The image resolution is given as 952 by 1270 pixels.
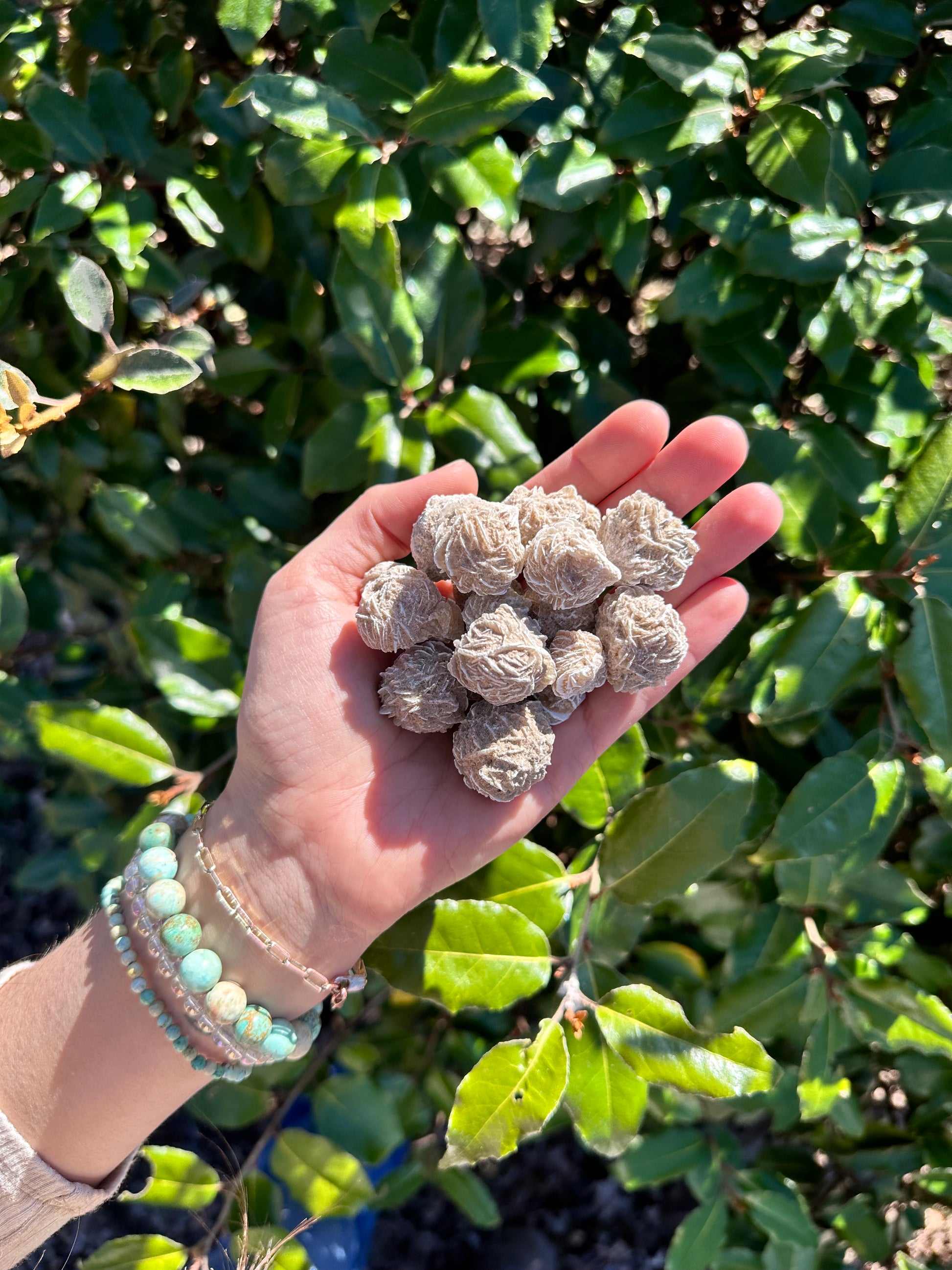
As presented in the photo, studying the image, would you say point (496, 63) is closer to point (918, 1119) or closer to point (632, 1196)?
point (918, 1119)

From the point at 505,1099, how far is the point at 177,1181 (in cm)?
57

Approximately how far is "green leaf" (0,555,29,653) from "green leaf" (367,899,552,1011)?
69 centimetres

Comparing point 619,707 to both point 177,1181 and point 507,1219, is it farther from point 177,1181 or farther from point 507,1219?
point 507,1219

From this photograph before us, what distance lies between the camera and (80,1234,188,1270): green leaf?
130 centimetres

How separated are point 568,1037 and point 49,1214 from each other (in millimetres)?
756

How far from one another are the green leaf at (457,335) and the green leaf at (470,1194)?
122 centimetres

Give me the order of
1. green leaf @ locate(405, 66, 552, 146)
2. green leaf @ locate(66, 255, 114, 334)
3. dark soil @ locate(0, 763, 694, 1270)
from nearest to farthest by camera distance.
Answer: green leaf @ locate(405, 66, 552, 146) → green leaf @ locate(66, 255, 114, 334) → dark soil @ locate(0, 763, 694, 1270)

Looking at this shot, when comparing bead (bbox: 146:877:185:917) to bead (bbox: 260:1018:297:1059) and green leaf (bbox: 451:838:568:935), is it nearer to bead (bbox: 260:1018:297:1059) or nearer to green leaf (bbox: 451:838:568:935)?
bead (bbox: 260:1018:297:1059)

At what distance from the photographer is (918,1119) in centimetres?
173

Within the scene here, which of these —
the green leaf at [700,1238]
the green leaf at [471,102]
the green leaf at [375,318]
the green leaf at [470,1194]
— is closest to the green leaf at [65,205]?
the green leaf at [375,318]

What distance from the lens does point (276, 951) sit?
1194 millimetres

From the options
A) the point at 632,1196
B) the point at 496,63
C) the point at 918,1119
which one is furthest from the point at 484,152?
the point at 632,1196

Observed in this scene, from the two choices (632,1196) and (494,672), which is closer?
(494,672)

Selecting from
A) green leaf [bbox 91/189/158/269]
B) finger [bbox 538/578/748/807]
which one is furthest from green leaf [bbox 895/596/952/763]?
green leaf [bbox 91/189/158/269]
